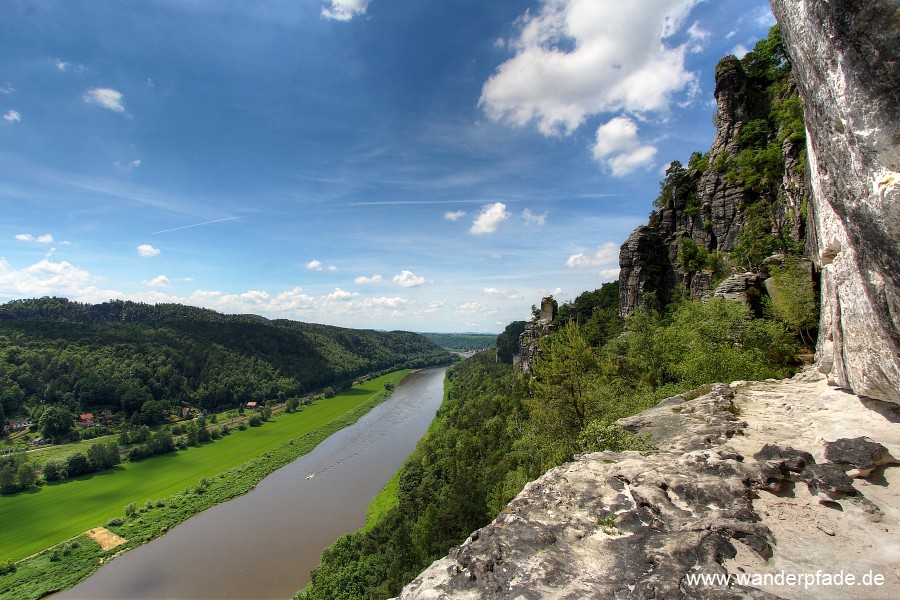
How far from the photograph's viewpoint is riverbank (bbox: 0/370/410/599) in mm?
27375

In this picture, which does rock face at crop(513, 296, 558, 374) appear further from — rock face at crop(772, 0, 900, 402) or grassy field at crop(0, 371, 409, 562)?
rock face at crop(772, 0, 900, 402)

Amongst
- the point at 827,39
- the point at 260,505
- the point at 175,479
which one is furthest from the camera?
the point at 175,479

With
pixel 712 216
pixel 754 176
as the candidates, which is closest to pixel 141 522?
pixel 712 216

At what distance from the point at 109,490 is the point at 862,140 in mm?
→ 63631

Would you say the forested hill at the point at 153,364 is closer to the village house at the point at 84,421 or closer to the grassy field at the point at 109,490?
the village house at the point at 84,421

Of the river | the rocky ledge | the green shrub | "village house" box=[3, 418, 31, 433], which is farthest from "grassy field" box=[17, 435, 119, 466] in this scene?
the rocky ledge

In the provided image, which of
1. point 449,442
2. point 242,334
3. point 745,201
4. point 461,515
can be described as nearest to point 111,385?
point 242,334

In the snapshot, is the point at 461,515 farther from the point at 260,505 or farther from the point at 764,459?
the point at 260,505

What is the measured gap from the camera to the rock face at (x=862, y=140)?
167 inches

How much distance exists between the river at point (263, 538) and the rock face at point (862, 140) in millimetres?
30779

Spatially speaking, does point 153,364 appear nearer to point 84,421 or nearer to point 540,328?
point 84,421

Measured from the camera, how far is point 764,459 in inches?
232

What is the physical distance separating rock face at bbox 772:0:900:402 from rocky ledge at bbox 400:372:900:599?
1.54 m

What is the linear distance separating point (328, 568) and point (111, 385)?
276 feet
